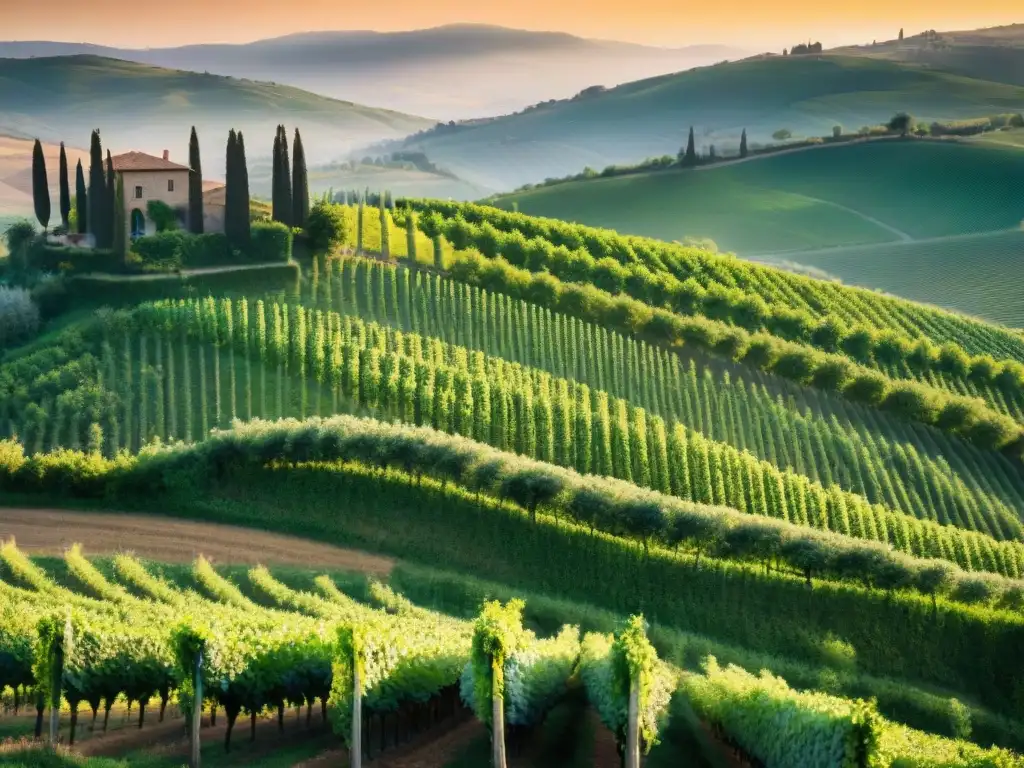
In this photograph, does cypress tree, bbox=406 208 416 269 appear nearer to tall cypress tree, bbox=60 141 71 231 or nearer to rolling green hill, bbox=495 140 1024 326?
tall cypress tree, bbox=60 141 71 231

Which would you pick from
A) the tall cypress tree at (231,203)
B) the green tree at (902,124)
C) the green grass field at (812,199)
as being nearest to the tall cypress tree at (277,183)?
the tall cypress tree at (231,203)

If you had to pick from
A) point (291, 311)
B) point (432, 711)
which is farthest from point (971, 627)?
point (291, 311)

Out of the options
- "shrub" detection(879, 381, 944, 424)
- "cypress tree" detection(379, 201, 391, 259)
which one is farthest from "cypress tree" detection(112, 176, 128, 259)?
"shrub" detection(879, 381, 944, 424)

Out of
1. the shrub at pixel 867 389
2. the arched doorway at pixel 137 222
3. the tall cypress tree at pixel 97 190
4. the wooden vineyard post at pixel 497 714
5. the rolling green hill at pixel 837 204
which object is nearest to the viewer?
the wooden vineyard post at pixel 497 714

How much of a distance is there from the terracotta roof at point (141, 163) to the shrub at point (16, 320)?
10551mm

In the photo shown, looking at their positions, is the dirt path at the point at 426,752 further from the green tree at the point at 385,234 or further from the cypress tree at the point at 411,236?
the green tree at the point at 385,234

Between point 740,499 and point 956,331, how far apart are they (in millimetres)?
33254

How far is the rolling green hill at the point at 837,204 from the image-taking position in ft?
416

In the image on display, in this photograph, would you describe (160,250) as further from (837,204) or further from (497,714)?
(837,204)

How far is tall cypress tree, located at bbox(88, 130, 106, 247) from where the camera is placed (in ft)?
230

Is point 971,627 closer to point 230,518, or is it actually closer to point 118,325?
point 230,518

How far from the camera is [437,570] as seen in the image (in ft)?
148

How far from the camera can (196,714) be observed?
28.6m

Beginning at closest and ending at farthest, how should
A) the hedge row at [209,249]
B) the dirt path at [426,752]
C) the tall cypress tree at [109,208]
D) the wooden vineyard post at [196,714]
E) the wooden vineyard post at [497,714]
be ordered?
the wooden vineyard post at [497,714] < the wooden vineyard post at [196,714] < the dirt path at [426,752] < the hedge row at [209,249] < the tall cypress tree at [109,208]
